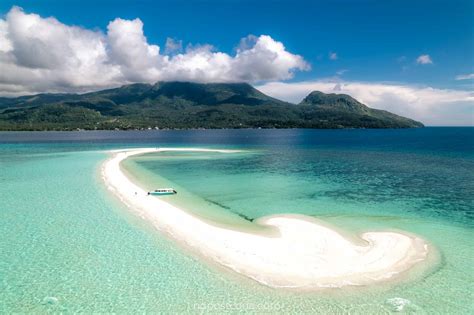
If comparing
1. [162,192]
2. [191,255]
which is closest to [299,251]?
[191,255]

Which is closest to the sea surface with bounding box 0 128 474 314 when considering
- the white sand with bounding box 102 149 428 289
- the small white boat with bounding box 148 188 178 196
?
the white sand with bounding box 102 149 428 289

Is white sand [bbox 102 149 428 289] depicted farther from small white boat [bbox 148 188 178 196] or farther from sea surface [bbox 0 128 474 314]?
small white boat [bbox 148 188 178 196]

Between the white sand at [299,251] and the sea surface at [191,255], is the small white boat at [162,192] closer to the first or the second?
the sea surface at [191,255]

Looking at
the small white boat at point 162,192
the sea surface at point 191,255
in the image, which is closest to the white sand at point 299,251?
the sea surface at point 191,255

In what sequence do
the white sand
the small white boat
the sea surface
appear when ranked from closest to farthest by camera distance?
1. the sea surface
2. the white sand
3. the small white boat

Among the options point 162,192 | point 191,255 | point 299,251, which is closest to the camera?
point 191,255

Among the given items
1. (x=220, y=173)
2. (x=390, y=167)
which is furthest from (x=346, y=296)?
(x=390, y=167)

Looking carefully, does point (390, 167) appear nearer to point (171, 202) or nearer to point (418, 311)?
point (171, 202)

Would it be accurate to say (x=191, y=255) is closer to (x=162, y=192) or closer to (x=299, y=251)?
(x=299, y=251)
